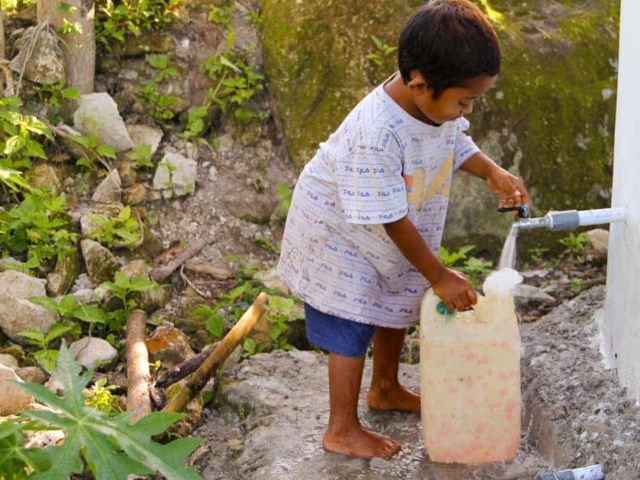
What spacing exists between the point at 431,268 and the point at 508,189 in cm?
41

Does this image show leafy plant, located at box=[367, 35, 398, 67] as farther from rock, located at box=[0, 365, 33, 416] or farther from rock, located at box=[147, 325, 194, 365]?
rock, located at box=[0, 365, 33, 416]

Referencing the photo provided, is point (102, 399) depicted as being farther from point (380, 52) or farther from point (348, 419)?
point (380, 52)

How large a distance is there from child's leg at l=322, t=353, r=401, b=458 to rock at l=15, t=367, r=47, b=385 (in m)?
1.18

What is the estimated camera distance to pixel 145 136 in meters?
4.39

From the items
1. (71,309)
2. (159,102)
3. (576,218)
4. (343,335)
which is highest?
(159,102)

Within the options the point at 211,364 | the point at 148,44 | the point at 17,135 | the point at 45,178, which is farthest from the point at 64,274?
the point at 148,44

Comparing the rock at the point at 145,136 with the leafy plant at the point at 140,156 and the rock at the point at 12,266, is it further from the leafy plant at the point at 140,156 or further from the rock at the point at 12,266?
the rock at the point at 12,266

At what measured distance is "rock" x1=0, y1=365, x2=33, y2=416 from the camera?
2.91 m

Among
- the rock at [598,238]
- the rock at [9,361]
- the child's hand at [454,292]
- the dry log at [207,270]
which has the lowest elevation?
the rock at [9,361]

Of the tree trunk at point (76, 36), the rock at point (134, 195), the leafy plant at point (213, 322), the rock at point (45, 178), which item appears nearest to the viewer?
the leafy plant at point (213, 322)

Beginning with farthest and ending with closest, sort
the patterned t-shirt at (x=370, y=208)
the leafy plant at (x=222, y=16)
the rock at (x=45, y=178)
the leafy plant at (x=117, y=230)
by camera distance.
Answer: the leafy plant at (x=222, y=16)
the rock at (x=45, y=178)
the leafy plant at (x=117, y=230)
the patterned t-shirt at (x=370, y=208)

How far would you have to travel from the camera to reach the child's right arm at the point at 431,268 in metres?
2.41

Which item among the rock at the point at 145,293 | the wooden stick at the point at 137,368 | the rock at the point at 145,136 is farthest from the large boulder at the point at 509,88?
the wooden stick at the point at 137,368

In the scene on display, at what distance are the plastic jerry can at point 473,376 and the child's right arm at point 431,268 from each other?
0.04 m
